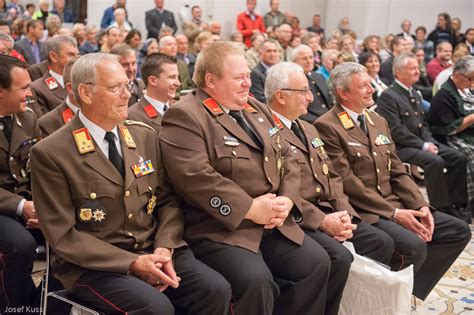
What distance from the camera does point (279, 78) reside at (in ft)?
11.0

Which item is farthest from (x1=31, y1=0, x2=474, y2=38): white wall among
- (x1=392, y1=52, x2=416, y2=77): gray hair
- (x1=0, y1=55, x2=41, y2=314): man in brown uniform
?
(x1=0, y1=55, x2=41, y2=314): man in brown uniform

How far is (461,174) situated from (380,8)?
8.34 metres

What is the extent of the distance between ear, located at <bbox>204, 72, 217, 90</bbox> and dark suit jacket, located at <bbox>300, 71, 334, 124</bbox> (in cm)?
303

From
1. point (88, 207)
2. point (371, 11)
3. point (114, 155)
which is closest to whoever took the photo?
point (88, 207)

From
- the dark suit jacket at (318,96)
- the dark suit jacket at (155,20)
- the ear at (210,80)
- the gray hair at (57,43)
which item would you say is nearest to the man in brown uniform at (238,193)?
the ear at (210,80)

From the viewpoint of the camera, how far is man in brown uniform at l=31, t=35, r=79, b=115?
423 cm

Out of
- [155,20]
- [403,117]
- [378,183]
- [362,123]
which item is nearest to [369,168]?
[378,183]

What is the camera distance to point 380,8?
12.7m

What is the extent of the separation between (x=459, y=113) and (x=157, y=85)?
2645 mm

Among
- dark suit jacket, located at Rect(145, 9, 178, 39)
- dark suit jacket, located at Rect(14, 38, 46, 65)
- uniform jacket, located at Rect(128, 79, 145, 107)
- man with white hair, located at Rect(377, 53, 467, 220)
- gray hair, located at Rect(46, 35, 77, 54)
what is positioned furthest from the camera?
dark suit jacket, located at Rect(145, 9, 178, 39)

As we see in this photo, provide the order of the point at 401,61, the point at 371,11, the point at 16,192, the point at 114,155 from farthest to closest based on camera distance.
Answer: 1. the point at 371,11
2. the point at 401,61
3. the point at 16,192
4. the point at 114,155

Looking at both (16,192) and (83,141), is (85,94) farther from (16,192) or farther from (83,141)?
(16,192)

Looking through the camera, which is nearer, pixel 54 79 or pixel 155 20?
pixel 54 79

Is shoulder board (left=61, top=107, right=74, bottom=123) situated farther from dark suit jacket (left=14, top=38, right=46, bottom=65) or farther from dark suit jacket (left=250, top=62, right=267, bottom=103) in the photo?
dark suit jacket (left=14, top=38, right=46, bottom=65)
